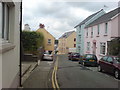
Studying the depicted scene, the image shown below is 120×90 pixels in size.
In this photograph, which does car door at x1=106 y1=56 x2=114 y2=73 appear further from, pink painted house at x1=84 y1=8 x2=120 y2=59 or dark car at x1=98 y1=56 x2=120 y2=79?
pink painted house at x1=84 y1=8 x2=120 y2=59

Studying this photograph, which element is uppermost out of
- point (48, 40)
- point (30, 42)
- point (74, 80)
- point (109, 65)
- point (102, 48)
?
point (48, 40)

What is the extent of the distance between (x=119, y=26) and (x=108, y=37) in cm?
207

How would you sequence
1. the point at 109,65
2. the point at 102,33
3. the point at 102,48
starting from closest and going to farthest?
1. the point at 109,65
2. the point at 102,33
3. the point at 102,48

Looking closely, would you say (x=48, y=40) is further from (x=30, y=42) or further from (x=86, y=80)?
(x=86, y=80)

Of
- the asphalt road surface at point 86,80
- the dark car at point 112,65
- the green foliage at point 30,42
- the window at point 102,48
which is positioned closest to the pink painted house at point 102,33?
the window at point 102,48

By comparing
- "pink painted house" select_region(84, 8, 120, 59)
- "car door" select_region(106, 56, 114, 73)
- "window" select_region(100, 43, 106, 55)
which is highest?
"pink painted house" select_region(84, 8, 120, 59)

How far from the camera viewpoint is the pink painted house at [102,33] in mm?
23594

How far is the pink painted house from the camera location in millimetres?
23594

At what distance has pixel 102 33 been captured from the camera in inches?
1031

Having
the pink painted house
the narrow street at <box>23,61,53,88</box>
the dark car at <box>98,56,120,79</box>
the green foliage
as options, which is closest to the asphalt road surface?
the dark car at <box>98,56,120,79</box>

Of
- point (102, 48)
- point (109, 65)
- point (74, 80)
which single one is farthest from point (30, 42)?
point (74, 80)

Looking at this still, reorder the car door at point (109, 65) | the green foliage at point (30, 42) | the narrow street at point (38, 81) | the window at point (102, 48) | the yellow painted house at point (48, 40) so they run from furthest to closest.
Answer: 1. the yellow painted house at point (48, 40)
2. the green foliage at point (30, 42)
3. the window at point (102, 48)
4. the car door at point (109, 65)
5. the narrow street at point (38, 81)

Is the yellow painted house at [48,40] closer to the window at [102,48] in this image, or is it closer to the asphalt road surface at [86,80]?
the window at [102,48]

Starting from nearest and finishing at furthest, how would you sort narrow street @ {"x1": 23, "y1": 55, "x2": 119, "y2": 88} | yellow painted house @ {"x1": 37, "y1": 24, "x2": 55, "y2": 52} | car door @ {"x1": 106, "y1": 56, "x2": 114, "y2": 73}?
narrow street @ {"x1": 23, "y1": 55, "x2": 119, "y2": 88}
car door @ {"x1": 106, "y1": 56, "x2": 114, "y2": 73}
yellow painted house @ {"x1": 37, "y1": 24, "x2": 55, "y2": 52}
